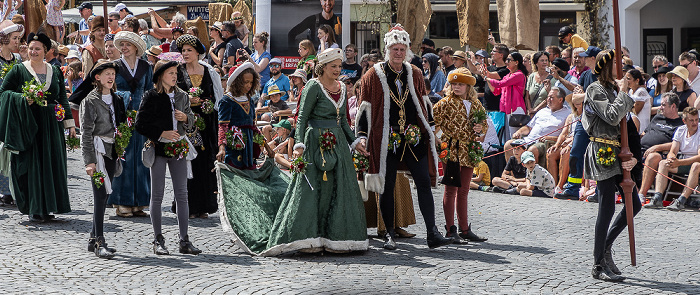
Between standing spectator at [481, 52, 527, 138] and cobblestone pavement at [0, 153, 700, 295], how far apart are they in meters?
4.37

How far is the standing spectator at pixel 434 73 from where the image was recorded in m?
15.8

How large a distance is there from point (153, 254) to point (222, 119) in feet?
6.23

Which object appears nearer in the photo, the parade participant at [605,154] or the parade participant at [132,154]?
the parade participant at [605,154]

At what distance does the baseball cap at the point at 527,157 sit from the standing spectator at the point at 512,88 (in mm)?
1311

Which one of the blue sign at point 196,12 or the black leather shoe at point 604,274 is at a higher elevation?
the blue sign at point 196,12

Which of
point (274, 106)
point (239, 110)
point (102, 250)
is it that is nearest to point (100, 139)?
point (102, 250)

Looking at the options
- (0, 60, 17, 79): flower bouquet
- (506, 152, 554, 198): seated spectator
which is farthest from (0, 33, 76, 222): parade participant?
(506, 152, 554, 198): seated spectator

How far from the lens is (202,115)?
10.5 meters

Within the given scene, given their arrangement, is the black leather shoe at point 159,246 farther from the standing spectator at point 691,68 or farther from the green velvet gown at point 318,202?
the standing spectator at point 691,68

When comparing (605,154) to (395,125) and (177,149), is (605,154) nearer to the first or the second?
(395,125)

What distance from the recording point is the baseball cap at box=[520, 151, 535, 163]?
13.5m

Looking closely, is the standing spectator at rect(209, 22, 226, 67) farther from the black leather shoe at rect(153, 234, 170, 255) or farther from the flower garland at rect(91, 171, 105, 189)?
the flower garland at rect(91, 171, 105, 189)

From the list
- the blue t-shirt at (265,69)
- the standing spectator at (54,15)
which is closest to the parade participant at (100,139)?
the blue t-shirt at (265,69)

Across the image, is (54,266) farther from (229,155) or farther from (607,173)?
(607,173)
